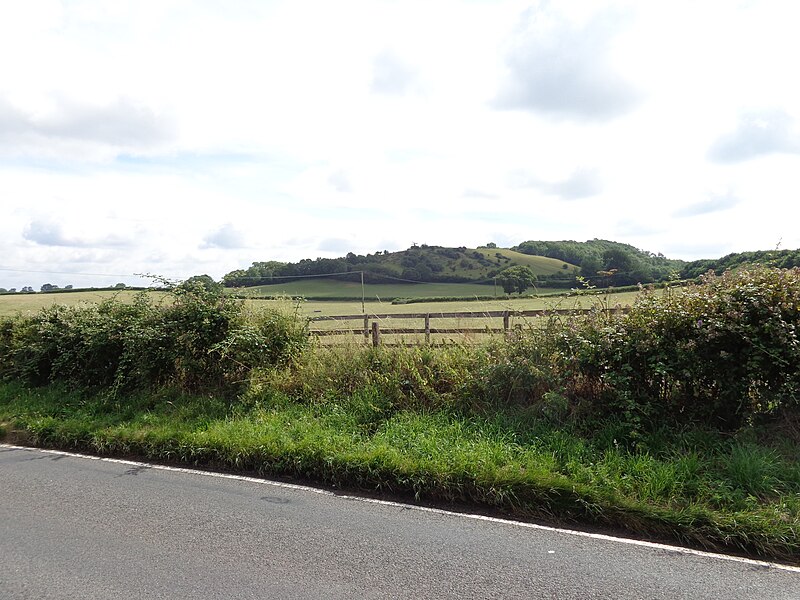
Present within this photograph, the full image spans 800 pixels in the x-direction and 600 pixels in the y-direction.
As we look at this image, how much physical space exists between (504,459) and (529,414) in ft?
3.87

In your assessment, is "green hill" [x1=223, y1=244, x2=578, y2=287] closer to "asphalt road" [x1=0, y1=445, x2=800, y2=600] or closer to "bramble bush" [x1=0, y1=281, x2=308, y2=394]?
"bramble bush" [x1=0, y1=281, x2=308, y2=394]

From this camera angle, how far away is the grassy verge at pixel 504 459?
3.97 metres

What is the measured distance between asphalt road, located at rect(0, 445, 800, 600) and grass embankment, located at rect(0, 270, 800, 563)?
1.20 feet

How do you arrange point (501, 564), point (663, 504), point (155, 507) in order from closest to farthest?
1. point (501, 564)
2. point (663, 504)
3. point (155, 507)

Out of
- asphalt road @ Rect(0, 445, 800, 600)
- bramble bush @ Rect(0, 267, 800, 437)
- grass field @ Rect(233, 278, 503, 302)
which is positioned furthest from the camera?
grass field @ Rect(233, 278, 503, 302)

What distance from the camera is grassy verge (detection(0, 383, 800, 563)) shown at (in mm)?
3973

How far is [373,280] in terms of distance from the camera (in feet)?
230

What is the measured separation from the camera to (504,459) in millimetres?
4867

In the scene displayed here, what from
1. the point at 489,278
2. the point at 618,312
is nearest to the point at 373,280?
the point at 489,278

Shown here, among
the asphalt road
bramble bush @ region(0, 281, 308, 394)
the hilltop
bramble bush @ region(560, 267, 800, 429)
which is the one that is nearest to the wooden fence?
bramble bush @ region(560, 267, 800, 429)

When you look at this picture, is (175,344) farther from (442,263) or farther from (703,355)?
(442,263)

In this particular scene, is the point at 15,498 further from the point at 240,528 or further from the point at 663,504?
the point at 663,504

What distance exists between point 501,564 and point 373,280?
219 feet

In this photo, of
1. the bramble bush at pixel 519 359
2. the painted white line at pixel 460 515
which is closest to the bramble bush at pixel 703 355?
the bramble bush at pixel 519 359
